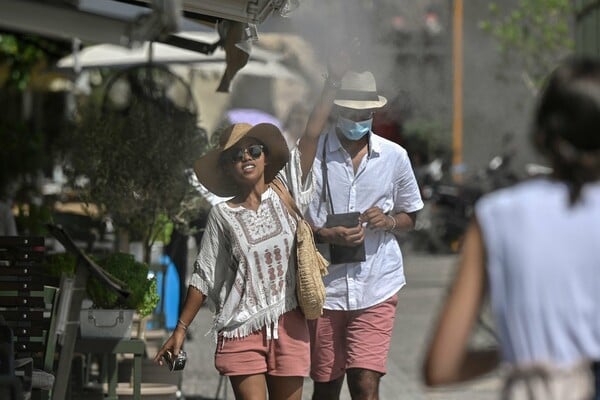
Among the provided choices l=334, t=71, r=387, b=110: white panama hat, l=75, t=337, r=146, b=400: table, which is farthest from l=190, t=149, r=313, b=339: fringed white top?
l=334, t=71, r=387, b=110: white panama hat

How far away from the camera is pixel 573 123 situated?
121 inches

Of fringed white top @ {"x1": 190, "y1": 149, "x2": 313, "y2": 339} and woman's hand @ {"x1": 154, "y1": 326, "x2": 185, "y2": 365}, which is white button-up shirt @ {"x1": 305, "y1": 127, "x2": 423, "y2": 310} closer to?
fringed white top @ {"x1": 190, "y1": 149, "x2": 313, "y2": 339}

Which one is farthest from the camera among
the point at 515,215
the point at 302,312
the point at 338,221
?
the point at 338,221

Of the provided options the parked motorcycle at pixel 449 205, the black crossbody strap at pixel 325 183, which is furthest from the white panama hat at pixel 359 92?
the parked motorcycle at pixel 449 205

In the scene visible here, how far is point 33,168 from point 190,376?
385 centimetres

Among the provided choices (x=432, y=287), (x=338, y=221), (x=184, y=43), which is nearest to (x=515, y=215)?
(x=338, y=221)

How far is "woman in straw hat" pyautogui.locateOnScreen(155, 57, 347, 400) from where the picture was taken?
563 cm

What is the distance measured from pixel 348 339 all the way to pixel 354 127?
995 mm

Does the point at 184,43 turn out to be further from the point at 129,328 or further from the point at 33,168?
the point at 33,168

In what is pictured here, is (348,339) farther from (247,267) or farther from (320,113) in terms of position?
(320,113)

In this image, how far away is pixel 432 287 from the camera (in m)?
16.1

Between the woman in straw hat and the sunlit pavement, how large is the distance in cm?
80

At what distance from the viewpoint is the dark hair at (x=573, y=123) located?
3061 millimetres

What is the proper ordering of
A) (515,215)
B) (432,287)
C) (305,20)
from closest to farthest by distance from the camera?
1. (515,215)
2. (305,20)
3. (432,287)
